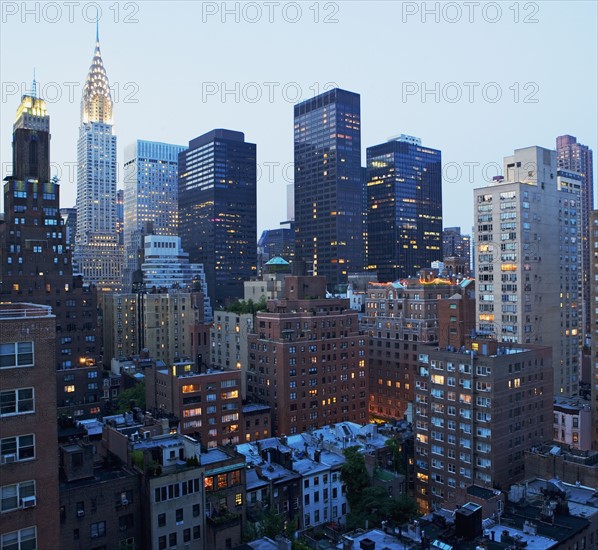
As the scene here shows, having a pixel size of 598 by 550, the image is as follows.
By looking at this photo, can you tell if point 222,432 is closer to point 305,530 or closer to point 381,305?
point 305,530

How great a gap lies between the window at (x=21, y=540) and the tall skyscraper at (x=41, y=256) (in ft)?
350

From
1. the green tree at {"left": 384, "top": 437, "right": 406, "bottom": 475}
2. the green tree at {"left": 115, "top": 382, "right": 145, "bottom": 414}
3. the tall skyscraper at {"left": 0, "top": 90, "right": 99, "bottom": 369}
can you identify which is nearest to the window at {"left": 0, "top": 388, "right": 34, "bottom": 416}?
Result: the green tree at {"left": 384, "top": 437, "right": 406, "bottom": 475}

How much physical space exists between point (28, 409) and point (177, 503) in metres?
26.1

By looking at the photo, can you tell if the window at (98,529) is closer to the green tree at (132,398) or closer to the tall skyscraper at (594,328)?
the green tree at (132,398)

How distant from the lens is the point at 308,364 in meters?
113

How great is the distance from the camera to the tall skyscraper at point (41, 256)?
123 m

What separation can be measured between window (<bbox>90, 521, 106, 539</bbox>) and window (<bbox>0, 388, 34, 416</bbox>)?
24228mm

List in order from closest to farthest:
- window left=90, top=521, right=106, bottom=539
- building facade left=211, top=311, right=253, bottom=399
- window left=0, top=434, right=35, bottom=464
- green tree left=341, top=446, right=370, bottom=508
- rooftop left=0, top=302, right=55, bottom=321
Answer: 1. window left=0, top=434, right=35, bottom=464
2. rooftop left=0, top=302, right=55, bottom=321
3. window left=90, top=521, right=106, bottom=539
4. green tree left=341, top=446, right=370, bottom=508
5. building facade left=211, top=311, right=253, bottom=399

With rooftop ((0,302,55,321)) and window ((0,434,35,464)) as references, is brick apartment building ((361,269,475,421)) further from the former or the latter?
window ((0,434,35,464))

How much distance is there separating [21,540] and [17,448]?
444 centimetres

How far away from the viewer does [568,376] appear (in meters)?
129

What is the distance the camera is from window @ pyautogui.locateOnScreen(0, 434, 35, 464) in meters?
25.1

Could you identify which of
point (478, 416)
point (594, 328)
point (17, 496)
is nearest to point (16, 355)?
point (17, 496)

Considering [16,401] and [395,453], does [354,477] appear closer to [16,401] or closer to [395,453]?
[395,453]
